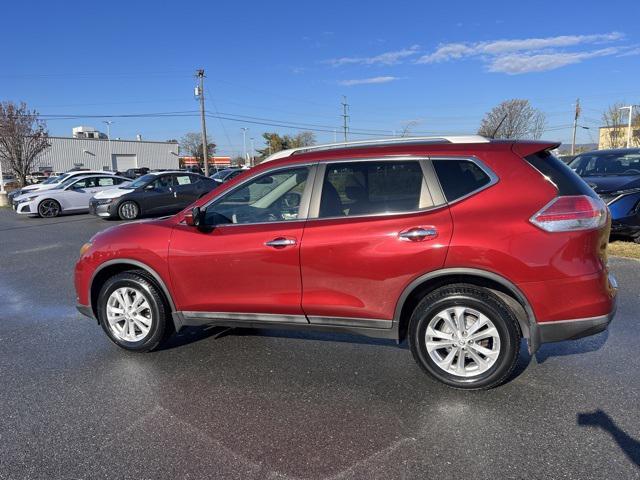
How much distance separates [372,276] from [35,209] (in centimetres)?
1757

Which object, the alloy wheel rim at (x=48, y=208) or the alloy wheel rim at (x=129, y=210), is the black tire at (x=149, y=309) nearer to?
the alloy wheel rim at (x=129, y=210)

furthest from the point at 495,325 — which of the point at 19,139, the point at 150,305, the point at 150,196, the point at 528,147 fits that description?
the point at 19,139

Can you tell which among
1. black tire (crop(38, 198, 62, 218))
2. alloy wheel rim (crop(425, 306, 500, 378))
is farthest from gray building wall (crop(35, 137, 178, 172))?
alloy wheel rim (crop(425, 306, 500, 378))

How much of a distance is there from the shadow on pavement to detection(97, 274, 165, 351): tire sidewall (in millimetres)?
3301

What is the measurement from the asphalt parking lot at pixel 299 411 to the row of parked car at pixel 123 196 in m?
11.4

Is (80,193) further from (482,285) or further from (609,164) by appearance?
(482,285)

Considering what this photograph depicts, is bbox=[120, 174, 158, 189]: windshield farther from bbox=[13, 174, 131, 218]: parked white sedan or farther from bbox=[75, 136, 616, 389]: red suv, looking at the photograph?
bbox=[75, 136, 616, 389]: red suv

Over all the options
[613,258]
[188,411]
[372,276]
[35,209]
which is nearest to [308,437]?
[188,411]

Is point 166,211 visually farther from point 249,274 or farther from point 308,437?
point 308,437

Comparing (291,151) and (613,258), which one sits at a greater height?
(291,151)

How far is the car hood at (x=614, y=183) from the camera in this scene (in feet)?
26.0

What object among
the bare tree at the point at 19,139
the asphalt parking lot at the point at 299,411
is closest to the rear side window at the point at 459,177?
the asphalt parking lot at the point at 299,411

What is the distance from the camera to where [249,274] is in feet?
12.2

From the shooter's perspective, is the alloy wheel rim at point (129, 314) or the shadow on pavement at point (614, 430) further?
the alloy wheel rim at point (129, 314)
